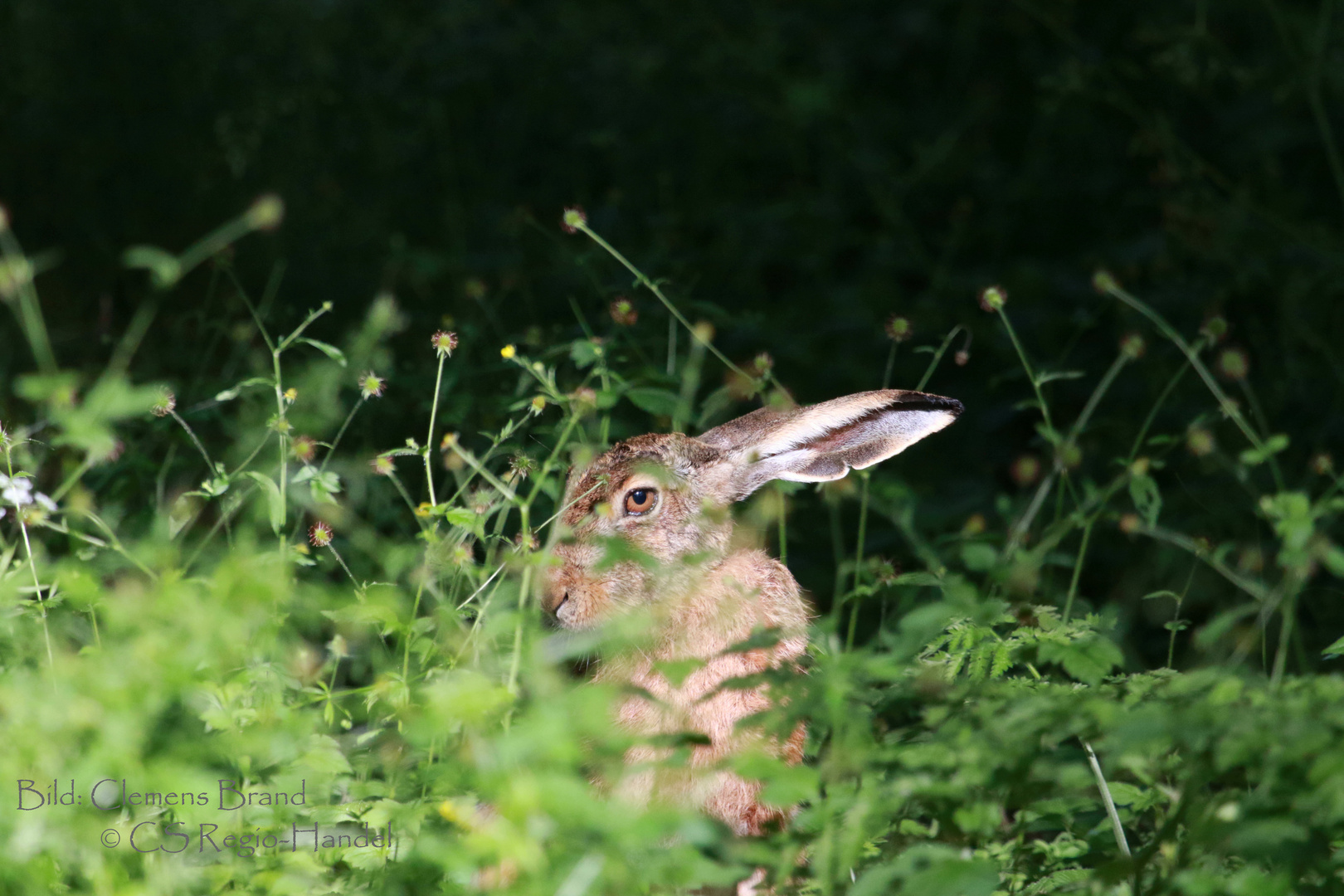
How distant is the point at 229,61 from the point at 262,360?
4038 millimetres

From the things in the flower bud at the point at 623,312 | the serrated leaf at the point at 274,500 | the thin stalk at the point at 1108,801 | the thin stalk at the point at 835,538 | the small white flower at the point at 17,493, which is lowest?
the thin stalk at the point at 835,538

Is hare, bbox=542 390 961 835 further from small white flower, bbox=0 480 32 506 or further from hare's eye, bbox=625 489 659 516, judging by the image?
small white flower, bbox=0 480 32 506

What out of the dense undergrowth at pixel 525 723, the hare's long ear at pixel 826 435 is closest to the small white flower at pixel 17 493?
the dense undergrowth at pixel 525 723

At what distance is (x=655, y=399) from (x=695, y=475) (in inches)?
10.2

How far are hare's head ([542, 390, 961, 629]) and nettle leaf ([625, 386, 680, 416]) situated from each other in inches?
4.3

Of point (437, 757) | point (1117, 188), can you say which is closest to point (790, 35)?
point (1117, 188)

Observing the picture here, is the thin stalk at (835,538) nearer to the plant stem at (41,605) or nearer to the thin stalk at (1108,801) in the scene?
the thin stalk at (1108,801)

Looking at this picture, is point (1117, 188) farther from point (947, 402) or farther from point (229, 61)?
point (229, 61)

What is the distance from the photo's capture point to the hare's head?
135 inches

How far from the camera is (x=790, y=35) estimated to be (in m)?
7.06

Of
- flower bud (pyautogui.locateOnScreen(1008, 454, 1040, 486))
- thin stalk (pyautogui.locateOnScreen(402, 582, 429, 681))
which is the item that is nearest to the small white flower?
thin stalk (pyautogui.locateOnScreen(402, 582, 429, 681))

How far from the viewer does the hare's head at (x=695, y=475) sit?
135 inches

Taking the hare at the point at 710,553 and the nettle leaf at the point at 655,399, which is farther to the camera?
the nettle leaf at the point at 655,399


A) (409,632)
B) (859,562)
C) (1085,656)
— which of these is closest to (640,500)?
(859,562)
